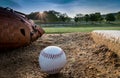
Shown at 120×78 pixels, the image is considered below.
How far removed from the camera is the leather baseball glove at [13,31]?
18.9 feet

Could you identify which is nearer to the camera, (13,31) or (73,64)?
(73,64)

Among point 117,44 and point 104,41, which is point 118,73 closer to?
point 117,44

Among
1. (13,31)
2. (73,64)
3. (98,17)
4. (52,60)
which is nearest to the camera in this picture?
(52,60)

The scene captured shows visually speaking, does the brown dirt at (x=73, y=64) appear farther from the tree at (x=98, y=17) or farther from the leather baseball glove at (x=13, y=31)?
the tree at (x=98, y=17)

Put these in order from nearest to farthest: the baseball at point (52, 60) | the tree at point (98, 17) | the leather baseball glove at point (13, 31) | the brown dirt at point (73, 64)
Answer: the baseball at point (52, 60), the brown dirt at point (73, 64), the leather baseball glove at point (13, 31), the tree at point (98, 17)

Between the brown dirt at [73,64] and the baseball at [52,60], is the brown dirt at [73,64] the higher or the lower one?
the lower one

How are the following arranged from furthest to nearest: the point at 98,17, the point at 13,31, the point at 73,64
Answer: the point at 98,17 → the point at 13,31 → the point at 73,64

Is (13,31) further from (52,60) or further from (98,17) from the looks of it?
(98,17)

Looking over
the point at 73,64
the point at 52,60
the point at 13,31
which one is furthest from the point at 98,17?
the point at 52,60

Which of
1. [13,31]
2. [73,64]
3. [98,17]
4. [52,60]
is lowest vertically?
[98,17]

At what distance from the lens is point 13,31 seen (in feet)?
19.4

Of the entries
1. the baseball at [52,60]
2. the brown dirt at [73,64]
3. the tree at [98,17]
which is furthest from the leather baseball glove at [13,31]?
the tree at [98,17]

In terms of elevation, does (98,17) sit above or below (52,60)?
below

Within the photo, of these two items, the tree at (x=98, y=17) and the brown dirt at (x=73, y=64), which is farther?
the tree at (x=98, y=17)
